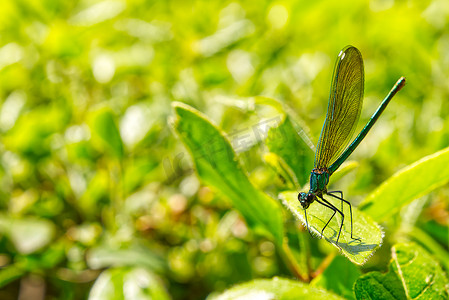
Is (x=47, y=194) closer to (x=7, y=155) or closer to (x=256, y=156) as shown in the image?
(x=7, y=155)

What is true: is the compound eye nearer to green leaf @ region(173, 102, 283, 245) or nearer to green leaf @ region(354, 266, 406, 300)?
green leaf @ region(173, 102, 283, 245)

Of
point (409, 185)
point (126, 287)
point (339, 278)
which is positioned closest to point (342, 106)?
point (409, 185)

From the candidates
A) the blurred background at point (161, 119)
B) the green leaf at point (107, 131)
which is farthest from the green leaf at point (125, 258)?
the green leaf at point (107, 131)

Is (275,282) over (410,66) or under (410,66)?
under

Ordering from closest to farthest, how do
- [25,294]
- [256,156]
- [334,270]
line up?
[334,270] → [256,156] → [25,294]

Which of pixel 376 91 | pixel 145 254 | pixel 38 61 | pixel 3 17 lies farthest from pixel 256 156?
pixel 3 17

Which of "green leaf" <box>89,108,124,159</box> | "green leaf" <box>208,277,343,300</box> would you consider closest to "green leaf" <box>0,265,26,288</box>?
"green leaf" <box>89,108,124,159</box>

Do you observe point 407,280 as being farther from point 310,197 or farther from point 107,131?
point 107,131
